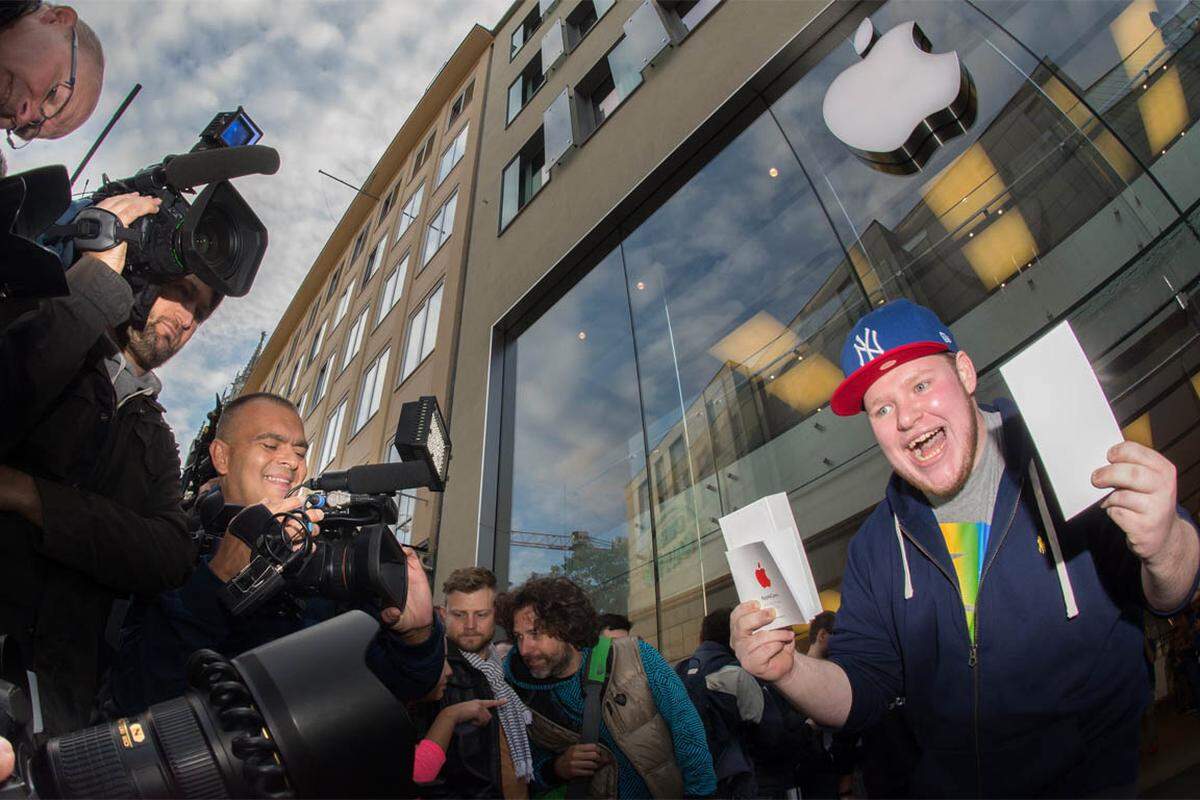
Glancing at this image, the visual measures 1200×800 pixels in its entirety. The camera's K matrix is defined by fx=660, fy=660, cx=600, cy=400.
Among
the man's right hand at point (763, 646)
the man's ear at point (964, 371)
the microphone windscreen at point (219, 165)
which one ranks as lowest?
the man's right hand at point (763, 646)

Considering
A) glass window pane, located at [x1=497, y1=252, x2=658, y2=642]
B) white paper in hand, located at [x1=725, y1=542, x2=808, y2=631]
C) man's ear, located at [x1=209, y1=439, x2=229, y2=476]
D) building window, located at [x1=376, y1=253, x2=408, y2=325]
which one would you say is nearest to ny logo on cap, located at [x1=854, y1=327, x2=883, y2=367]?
white paper in hand, located at [x1=725, y1=542, x2=808, y2=631]

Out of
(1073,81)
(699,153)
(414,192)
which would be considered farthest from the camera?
(414,192)

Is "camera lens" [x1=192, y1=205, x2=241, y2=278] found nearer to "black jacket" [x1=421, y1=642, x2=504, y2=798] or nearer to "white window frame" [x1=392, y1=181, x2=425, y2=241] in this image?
"black jacket" [x1=421, y1=642, x2=504, y2=798]

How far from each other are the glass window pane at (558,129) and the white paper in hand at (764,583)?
24.2 feet

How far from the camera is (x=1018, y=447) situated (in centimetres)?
182

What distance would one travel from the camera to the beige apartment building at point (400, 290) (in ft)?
34.0

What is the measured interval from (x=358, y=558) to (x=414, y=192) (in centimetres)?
1511

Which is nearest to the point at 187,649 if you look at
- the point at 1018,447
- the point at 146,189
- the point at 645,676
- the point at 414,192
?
the point at 146,189

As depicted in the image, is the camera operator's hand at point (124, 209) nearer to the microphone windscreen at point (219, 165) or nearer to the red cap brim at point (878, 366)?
→ the microphone windscreen at point (219, 165)

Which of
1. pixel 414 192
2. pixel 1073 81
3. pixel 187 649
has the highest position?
pixel 414 192

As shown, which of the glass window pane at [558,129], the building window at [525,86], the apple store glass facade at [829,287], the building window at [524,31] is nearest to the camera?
the apple store glass facade at [829,287]

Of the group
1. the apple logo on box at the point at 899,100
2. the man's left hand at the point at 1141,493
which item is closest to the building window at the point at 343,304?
the apple logo on box at the point at 899,100

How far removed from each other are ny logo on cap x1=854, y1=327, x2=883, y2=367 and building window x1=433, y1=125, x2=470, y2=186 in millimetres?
11686

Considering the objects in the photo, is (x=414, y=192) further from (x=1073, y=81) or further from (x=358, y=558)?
(x=358, y=558)
